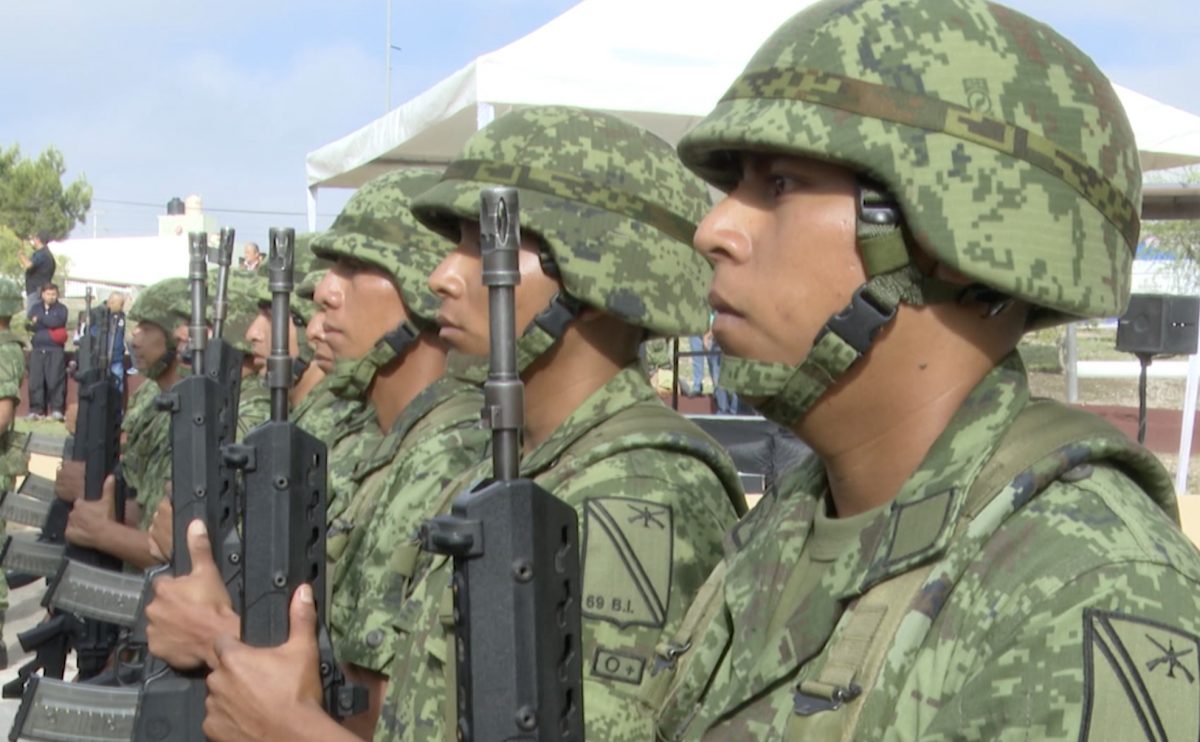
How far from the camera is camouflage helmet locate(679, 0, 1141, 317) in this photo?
6.17 ft

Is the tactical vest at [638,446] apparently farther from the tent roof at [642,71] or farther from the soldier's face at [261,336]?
the soldier's face at [261,336]

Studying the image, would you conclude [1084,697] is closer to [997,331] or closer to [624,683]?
[997,331]

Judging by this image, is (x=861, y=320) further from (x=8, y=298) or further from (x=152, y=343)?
(x=8, y=298)

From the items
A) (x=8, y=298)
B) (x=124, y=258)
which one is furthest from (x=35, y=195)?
(x=8, y=298)

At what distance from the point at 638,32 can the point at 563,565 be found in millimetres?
5913

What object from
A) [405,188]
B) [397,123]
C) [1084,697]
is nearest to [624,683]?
[1084,697]

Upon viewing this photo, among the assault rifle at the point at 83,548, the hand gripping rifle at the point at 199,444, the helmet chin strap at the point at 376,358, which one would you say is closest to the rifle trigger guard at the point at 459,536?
the hand gripping rifle at the point at 199,444

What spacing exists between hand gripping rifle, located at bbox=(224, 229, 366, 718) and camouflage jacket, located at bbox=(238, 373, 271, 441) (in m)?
4.04

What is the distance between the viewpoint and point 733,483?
9.50 feet

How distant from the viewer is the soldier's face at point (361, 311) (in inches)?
174

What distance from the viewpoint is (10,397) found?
29.9ft

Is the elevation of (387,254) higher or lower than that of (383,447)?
higher

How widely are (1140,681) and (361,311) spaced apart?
327cm

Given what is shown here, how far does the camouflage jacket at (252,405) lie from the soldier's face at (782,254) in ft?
17.7
